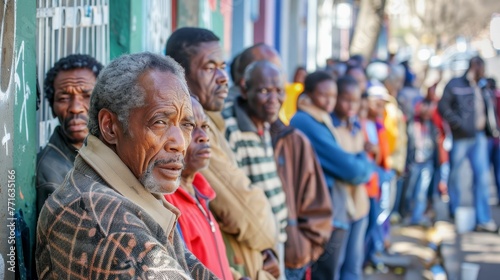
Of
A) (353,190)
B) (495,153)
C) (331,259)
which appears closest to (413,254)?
(353,190)

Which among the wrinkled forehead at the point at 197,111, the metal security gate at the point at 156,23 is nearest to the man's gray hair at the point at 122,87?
the wrinkled forehead at the point at 197,111

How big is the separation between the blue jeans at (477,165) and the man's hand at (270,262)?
6.69m

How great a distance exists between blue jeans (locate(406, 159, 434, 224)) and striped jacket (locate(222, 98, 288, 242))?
21.2ft

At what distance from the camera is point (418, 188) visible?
11.3 metres

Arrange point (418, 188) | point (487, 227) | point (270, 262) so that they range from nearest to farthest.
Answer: point (270, 262) → point (487, 227) → point (418, 188)

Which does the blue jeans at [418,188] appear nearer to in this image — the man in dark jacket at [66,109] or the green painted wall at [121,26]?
the green painted wall at [121,26]

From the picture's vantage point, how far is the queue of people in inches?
91.5

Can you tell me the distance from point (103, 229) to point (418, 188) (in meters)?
9.39

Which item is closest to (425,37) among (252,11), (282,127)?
(252,11)

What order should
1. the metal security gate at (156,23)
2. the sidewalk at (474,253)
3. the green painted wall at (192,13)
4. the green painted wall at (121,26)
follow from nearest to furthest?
1. the green painted wall at (121,26)
2. the metal security gate at (156,23)
3. the green painted wall at (192,13)
4. the sidewalk at (474,253)

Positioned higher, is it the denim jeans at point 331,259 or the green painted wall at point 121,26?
the green painted wall at point 121,26

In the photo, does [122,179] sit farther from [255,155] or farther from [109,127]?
[255,155]

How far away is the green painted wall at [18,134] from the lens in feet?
10.0

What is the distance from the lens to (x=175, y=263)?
2.28m
